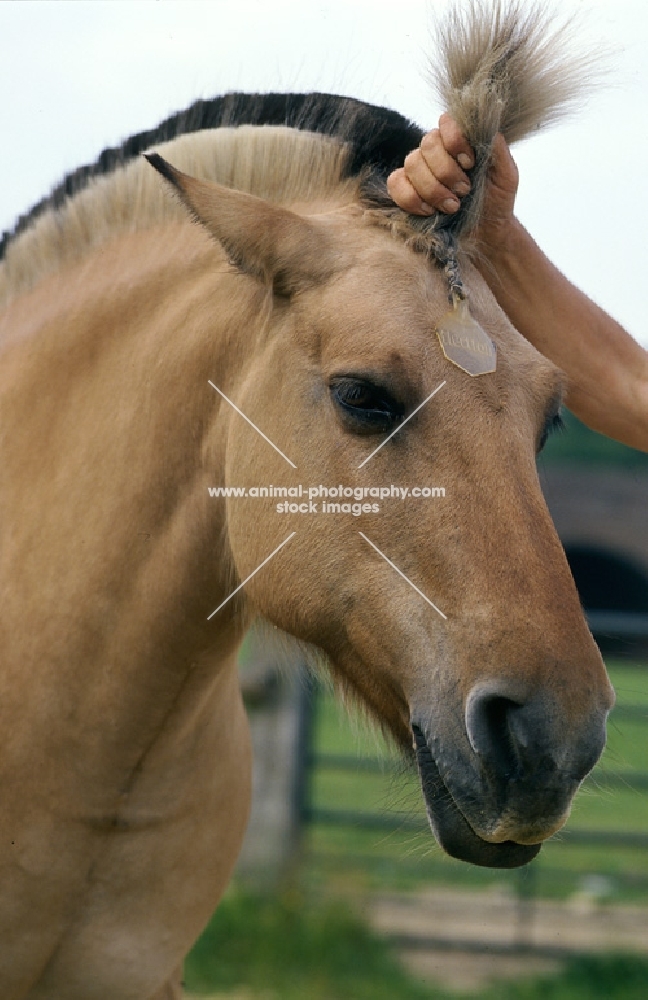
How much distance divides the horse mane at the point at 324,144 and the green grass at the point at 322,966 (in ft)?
13.4

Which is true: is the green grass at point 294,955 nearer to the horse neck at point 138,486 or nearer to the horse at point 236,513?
the horse at point 236,513

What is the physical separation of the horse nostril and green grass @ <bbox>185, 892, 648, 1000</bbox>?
393 centimetres

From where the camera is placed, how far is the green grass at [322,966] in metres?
5.43

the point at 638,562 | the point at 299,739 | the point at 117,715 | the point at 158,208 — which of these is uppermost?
the point at 158,208

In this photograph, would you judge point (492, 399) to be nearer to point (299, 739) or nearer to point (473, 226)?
point (473, 226)

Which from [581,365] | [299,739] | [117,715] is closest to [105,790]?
[117,715]

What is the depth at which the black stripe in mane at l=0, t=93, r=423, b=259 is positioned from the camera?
2607 mm

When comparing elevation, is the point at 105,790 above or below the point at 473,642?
below

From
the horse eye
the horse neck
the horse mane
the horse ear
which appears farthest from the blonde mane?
the horse eye

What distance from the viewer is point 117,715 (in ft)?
8.23

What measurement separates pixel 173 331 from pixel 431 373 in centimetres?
69

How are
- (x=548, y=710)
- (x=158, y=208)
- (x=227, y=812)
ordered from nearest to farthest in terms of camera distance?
(x=548, y=710), (x=158, y=208), (x=227, y=812)

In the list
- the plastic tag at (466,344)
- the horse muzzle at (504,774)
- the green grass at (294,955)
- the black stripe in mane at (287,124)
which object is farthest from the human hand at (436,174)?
the green grass at (294,955)

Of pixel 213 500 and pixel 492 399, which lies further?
pixel 213 500
